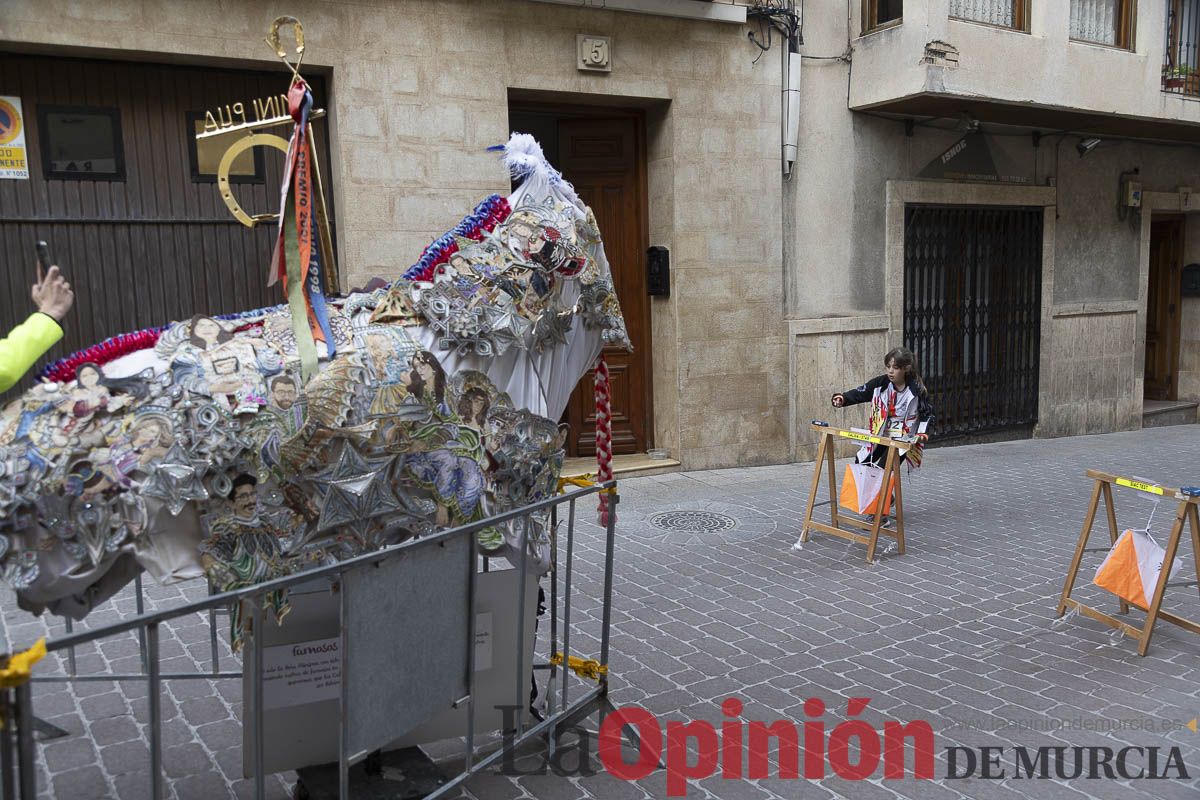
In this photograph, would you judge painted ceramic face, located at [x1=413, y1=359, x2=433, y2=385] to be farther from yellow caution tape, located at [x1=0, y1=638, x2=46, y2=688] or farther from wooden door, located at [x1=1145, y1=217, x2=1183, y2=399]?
wooden door, located at [x1=1145, y1=217, x2=1183, y2=399]

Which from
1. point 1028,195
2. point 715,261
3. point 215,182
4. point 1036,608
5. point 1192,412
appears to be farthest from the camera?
point 1192,412

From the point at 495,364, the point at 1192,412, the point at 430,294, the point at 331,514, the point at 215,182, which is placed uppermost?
the point at 215,182

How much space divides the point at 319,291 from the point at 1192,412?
1473cm

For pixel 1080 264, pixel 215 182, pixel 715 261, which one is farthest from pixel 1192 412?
pixel 215 182

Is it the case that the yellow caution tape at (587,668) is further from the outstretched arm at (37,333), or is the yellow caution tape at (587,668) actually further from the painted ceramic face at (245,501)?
the outstretched arm at (37,333)

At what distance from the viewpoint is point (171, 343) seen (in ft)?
9.43

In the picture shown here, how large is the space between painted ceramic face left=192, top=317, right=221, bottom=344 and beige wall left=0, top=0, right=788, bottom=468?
474 cm

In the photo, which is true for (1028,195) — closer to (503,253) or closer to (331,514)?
(503,253)

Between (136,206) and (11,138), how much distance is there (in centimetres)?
91

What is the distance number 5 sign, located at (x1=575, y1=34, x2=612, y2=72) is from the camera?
838cm

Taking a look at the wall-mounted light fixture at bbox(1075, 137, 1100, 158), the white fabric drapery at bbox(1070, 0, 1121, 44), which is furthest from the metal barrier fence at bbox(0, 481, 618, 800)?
the wall-mounted light fixture at bbox(1075, 137, 1100, 158)

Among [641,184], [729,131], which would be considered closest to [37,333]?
[641,184]

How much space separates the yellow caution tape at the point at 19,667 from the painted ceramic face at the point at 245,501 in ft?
2.44

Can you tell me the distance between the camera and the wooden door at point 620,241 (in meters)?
9.24
